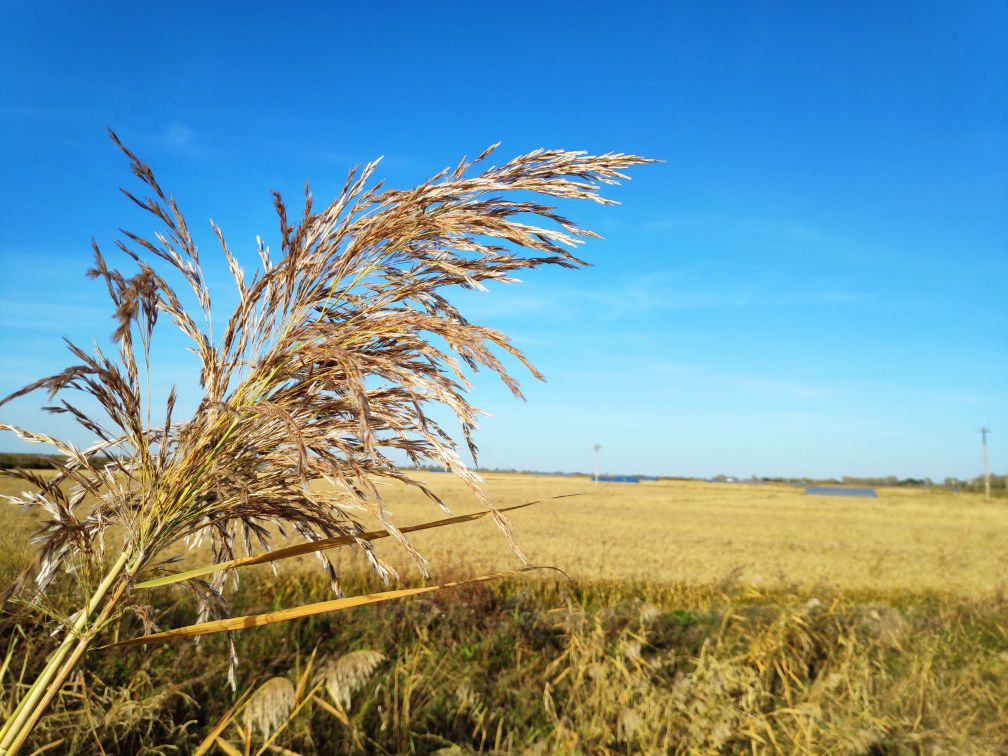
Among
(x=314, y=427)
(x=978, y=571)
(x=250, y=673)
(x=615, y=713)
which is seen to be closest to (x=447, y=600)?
(x=250, y=673)

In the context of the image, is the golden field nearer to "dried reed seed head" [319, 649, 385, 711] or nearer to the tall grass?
"dried reed seed head" [319, 649, 385, 711]

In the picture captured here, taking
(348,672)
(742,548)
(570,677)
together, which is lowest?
(742,548)

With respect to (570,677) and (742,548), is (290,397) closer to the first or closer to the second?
(570,677)

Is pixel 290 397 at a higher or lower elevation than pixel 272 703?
higher

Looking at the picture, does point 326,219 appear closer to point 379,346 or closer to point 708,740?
point 379,346

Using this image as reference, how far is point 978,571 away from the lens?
20.2 m

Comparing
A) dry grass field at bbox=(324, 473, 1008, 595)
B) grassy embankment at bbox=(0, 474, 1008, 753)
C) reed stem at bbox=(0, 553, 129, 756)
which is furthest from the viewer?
dry grass field at bbox=(324, 473, 1008, 595)

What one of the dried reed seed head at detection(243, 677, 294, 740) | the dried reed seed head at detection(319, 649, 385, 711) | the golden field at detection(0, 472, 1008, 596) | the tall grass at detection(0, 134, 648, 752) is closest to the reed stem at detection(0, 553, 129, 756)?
the tall grass at detection(0, 134, 648, 752)

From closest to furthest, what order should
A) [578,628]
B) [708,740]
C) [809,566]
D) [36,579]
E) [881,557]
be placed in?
1. [36,579]
2. [708,740]
3. [578,628]
4. [809,566]
5. [881,557]

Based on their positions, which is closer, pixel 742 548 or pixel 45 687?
pixel 45 687

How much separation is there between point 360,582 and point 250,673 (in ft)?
22.6

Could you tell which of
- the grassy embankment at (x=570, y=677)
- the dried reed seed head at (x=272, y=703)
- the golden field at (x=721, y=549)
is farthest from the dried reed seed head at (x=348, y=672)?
the golden field at (x=721, y=549)

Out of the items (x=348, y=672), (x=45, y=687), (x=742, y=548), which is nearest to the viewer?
(x=45, y=687)

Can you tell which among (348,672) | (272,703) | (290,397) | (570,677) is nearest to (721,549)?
(570,677)
